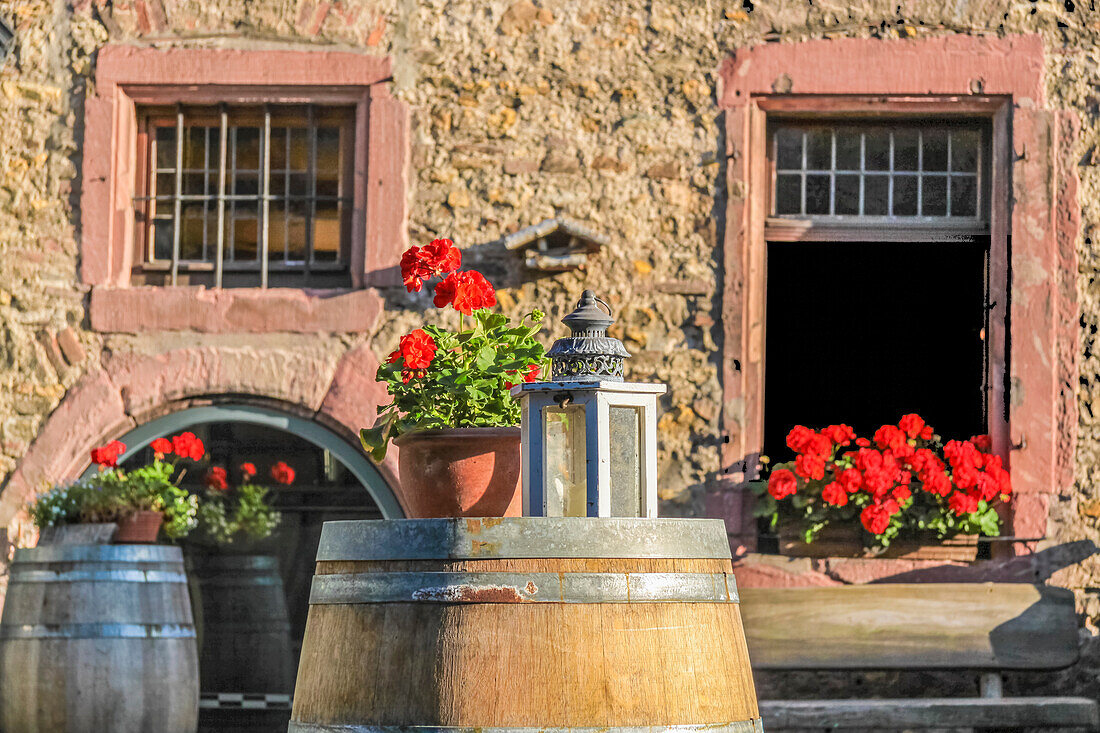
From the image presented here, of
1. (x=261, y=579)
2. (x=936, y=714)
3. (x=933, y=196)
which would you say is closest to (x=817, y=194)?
(x=933, y=196)

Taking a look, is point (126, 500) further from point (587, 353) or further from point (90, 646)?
point (587, 353)

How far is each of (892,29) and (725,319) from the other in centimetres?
144

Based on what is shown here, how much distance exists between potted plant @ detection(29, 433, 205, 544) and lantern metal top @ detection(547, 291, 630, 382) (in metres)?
3.13

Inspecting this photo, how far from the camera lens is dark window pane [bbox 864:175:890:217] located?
6.57 m

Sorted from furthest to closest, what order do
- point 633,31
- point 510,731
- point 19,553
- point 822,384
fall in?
point 822,384 → point 633,31 → point 19,553 → point 510,731

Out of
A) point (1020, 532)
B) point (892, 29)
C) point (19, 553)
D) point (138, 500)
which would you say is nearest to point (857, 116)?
point (892, 29)

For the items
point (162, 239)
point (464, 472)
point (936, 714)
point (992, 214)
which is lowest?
point (936, 714)

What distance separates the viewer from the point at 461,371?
406 cm

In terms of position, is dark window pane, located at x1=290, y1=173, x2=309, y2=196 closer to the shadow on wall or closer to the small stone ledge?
the small stone ledge

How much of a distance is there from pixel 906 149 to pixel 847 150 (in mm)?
256

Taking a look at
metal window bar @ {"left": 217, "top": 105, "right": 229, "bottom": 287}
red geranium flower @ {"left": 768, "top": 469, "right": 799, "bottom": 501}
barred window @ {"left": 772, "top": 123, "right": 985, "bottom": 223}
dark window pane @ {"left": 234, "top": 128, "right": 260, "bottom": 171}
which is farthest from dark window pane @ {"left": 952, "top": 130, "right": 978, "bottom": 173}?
metal window bar @ {"left": 217, "top": 105, "right": 229, "bottom": 287}

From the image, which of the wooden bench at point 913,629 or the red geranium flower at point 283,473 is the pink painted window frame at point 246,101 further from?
the wooden bench at point 913,629

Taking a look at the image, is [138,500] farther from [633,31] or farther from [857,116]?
[857,116]

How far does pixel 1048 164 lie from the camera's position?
6371 millimetres
